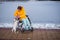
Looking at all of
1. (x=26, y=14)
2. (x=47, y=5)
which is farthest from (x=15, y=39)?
(x=47, y=5)

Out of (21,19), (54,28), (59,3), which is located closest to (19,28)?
(21,19)

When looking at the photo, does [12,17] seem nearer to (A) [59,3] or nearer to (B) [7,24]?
(B) [7,24]

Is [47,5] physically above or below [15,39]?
above

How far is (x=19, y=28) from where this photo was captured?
8.99 meters

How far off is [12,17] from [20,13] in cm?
105

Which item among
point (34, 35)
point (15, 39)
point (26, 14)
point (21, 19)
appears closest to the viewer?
point (15, 39)

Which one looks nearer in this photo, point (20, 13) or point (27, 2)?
point (20, 13)

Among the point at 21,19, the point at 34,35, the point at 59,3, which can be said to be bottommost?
the point at 34,35

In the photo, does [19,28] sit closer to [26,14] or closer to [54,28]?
[26,14]

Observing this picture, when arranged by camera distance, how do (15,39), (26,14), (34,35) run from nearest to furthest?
(15,39)
(34,35)
(26,14)

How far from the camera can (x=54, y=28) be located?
9.38m

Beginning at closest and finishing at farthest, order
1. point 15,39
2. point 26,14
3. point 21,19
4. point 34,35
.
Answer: point 15,39 < point 34,35 < point 21,19 < point 26,14

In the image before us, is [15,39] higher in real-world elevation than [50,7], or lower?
lower

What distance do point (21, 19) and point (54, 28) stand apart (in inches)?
65.8
